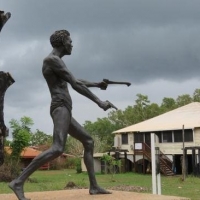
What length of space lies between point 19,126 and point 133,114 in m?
32.2

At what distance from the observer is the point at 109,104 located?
6.49 m

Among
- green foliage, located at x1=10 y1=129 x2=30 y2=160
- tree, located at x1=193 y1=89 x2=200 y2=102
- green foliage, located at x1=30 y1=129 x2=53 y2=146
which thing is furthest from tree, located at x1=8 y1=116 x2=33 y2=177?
green foliage, located at x1=30 y1=129 x2=53 y2=146

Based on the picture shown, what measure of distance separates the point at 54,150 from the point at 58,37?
1650 millimetres

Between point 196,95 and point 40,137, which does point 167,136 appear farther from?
point 40,137

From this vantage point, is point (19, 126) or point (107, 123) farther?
point (107, 123)

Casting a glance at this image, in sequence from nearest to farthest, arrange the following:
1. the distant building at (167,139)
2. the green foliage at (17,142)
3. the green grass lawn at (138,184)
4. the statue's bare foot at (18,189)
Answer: the statue's bare foot at (18,189) → the green grass lawn at (138,184) → the green foliage at (17,142) → the distant building at (167,139)

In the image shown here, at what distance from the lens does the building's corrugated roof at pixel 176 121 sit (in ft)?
117

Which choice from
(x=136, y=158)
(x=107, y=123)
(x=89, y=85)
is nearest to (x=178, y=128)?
(x=136, y=158)

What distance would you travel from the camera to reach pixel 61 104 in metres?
6.77

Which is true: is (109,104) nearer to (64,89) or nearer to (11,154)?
(64,89)

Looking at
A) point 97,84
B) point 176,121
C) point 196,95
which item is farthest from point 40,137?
point 97,84

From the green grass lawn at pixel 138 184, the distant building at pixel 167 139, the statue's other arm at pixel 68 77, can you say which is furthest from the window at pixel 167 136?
the statue's other arm at pixel 68 77

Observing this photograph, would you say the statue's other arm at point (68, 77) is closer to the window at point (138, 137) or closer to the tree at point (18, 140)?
the tree at point (18, 140)

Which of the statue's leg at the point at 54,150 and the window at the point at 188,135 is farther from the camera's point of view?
the window at the point at 188,135
